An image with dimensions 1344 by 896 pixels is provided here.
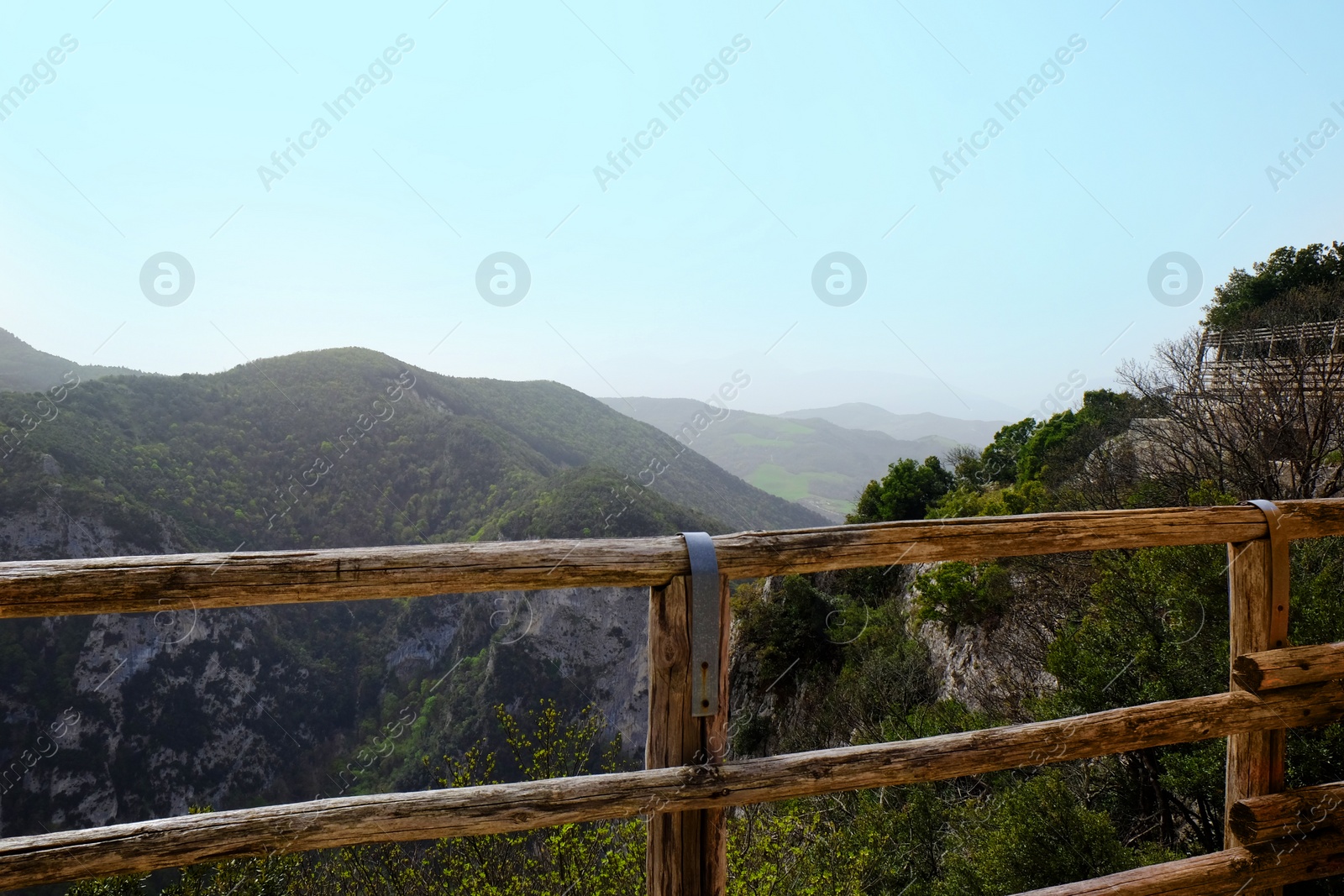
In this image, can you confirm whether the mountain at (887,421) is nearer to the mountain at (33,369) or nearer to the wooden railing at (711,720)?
the mountain at (33,369)

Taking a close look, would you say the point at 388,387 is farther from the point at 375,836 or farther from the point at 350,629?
the point at 375,836

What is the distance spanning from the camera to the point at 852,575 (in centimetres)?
2209

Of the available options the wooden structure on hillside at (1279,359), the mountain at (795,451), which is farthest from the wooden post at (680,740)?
the mountain at (795,451)

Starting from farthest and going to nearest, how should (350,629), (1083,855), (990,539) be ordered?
(350,629) → (1083,855) → (990,539)

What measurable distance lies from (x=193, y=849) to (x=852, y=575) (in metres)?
22.3

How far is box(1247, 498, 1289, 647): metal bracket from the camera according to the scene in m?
1.82

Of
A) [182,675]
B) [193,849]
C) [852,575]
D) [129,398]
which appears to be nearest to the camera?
[193,849]

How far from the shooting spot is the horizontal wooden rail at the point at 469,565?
3.51 feet

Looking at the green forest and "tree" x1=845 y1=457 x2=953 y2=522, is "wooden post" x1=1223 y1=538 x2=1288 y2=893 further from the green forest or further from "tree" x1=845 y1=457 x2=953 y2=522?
"tree" x1=845 y1=457 x2=953 y2=522

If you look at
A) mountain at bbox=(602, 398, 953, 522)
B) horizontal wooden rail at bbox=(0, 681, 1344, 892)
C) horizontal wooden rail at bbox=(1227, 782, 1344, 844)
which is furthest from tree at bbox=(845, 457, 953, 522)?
mountain at bbox=(602, 398, 953, 522)

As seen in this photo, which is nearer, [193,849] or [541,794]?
[193,849]

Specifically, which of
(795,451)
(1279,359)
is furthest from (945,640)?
(795,451)

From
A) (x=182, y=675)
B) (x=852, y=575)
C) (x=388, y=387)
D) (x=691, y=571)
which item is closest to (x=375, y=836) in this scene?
(x=691, y=571)

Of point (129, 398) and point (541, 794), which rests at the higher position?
point (129, 398)
